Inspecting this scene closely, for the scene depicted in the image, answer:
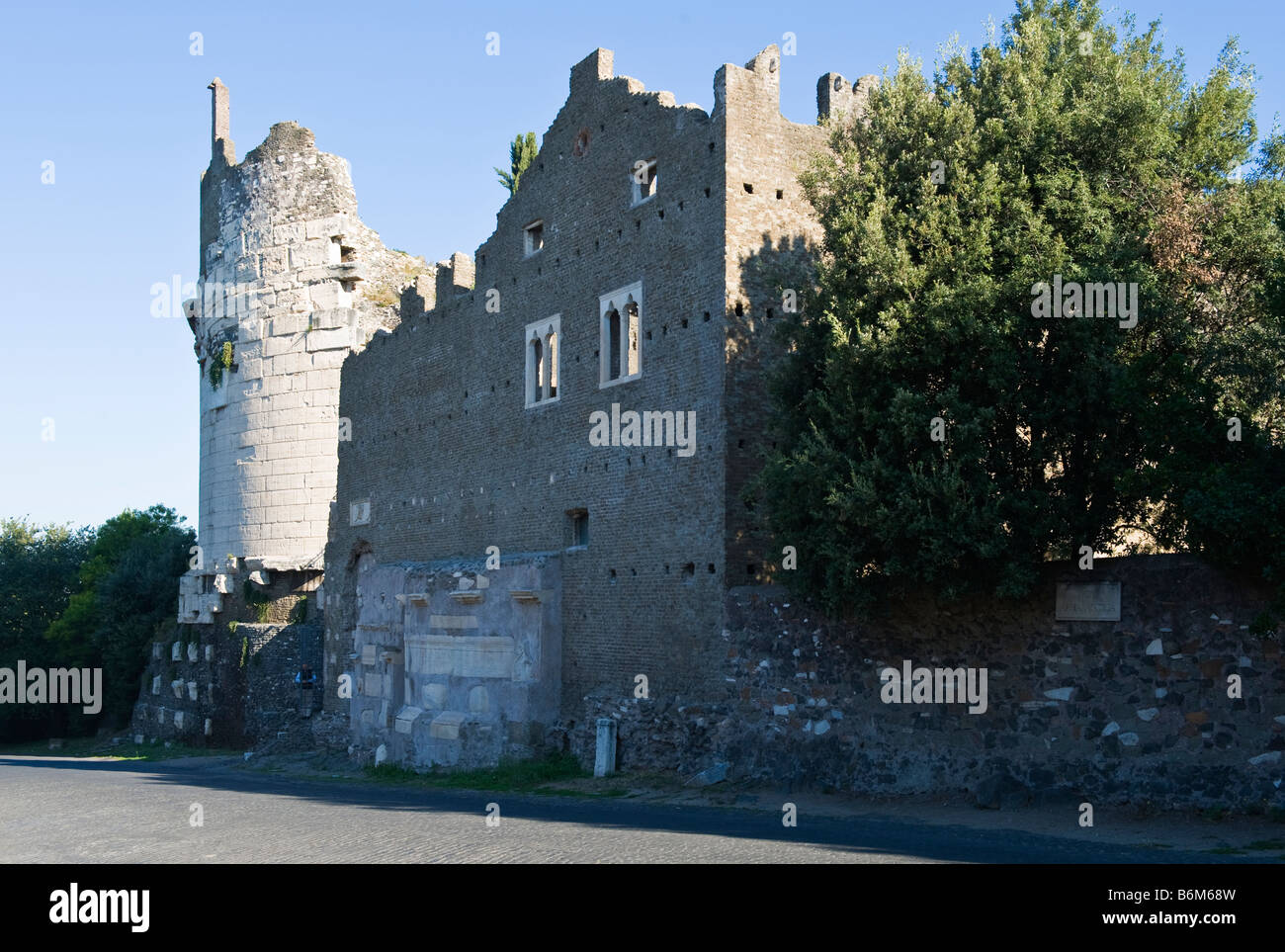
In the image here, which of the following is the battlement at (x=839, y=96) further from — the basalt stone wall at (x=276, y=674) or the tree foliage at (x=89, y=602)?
the tree foliage at (x=89, y=602)

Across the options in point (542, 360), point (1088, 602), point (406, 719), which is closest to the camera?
point (1088, 602)

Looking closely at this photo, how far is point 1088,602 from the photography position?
16.5m

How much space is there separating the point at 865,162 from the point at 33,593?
5108cm

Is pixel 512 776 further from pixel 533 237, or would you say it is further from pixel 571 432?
pixel 533 237

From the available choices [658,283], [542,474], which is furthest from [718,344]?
[542,474]

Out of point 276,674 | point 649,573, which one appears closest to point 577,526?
point 649,573

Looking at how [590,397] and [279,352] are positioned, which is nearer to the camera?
[590,397]

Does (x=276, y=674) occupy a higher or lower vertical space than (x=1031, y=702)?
lower

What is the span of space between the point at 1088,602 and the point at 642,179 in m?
11.8

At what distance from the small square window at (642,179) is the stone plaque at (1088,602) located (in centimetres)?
1114

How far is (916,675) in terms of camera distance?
59.0 feet

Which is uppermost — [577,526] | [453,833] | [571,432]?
[571,432]

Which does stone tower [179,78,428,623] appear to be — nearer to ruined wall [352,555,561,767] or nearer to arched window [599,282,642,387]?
ruined wall [352,555,561,767]

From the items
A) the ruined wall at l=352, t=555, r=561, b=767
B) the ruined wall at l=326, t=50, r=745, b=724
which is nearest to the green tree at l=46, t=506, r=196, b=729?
the ruined wall at l=352, t=555, r=561, b=767
